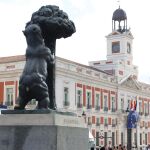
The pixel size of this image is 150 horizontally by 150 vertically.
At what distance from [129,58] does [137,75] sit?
2.39 metres

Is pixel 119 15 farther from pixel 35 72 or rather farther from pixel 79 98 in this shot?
pixel 35 72

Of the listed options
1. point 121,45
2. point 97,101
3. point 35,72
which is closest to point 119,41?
point 121,45

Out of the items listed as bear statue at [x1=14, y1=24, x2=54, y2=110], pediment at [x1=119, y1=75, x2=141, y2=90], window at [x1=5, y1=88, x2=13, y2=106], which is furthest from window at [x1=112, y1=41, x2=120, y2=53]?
bear statue at [x1=14, y1=24, x2=54, y2=110]

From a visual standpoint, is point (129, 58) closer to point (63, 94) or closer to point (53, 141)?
point (63, 94)

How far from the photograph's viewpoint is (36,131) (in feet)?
22.6

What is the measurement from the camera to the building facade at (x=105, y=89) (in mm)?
39531

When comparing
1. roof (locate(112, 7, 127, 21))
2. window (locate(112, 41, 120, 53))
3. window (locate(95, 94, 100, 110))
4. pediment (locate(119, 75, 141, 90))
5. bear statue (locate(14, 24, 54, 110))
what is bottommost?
bear statue (locate(14, 24, 54, 110))

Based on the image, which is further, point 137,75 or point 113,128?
point 137,75

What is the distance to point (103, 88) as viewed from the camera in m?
46.7

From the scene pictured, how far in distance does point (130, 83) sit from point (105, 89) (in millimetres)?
6603

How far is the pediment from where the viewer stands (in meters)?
50.5

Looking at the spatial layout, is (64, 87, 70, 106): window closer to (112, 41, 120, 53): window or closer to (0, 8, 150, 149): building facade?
(0, 8, 150, 149): building facade

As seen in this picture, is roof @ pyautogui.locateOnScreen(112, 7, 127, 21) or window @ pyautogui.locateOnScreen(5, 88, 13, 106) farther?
roof @ pyautogui.locateOnScreen(112, 7, 127, 21)

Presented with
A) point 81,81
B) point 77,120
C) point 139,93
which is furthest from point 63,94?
point 77,120
